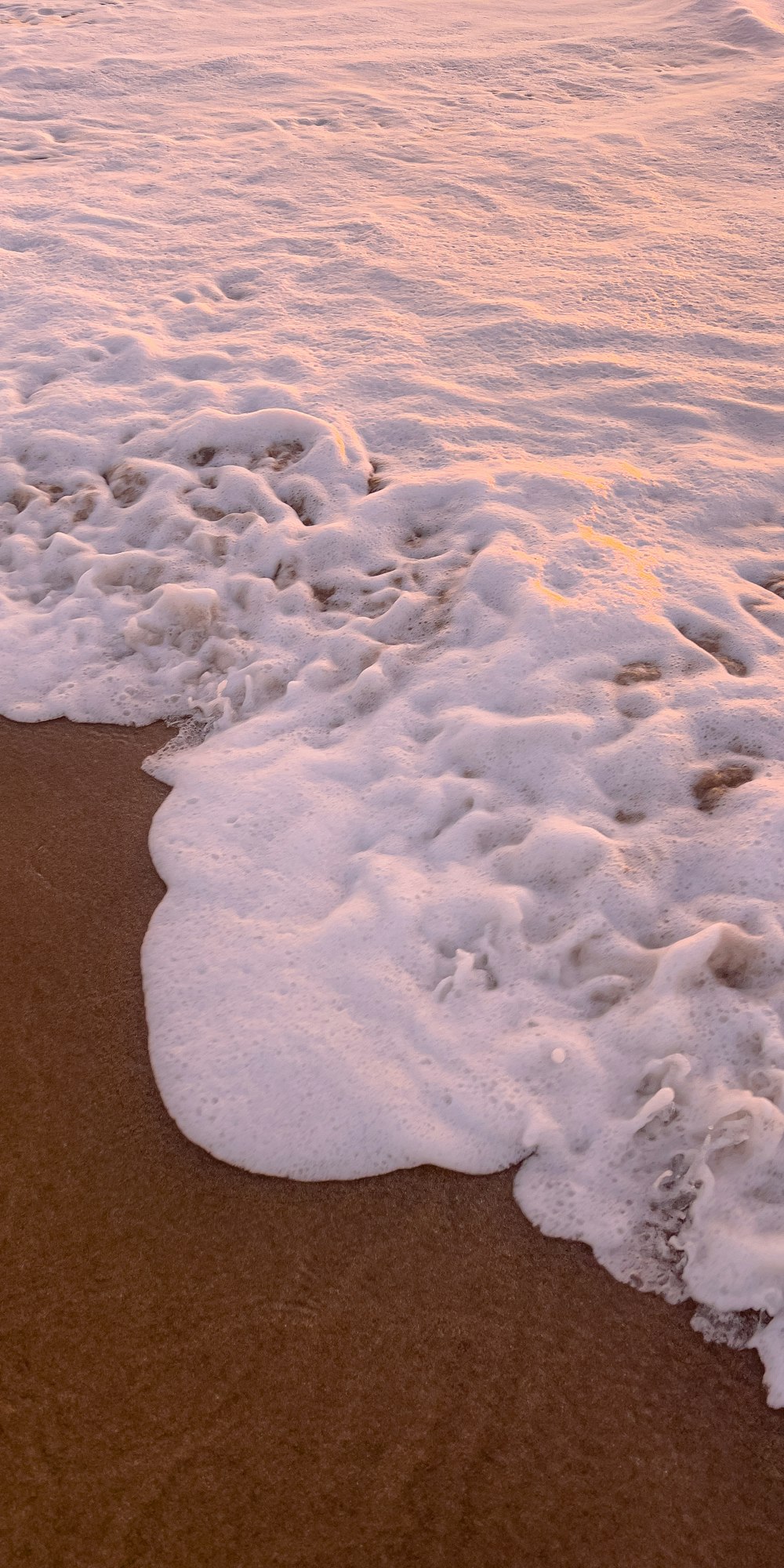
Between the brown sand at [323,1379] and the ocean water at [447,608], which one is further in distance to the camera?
the ocean water at [447,608]

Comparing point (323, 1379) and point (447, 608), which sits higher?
point (447, 608)

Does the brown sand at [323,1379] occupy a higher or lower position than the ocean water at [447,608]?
lower

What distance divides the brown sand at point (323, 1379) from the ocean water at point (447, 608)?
0.09m

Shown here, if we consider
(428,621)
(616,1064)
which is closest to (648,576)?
(428,621)

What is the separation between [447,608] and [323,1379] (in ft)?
5.88

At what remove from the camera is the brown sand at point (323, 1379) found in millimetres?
1342

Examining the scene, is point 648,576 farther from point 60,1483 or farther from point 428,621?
point 60,1483

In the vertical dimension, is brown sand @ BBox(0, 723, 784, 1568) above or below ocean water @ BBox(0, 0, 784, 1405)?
below

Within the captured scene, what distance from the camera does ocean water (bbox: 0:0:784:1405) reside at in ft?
5.74

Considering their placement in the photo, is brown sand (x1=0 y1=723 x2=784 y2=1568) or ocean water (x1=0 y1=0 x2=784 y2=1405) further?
ocean water (x1=0 y1=0 x2=784 y2=1405)

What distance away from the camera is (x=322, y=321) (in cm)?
376

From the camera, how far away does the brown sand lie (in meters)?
1.34

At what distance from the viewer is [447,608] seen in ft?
8.71

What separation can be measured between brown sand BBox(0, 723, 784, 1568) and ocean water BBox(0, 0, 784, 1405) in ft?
0.28
